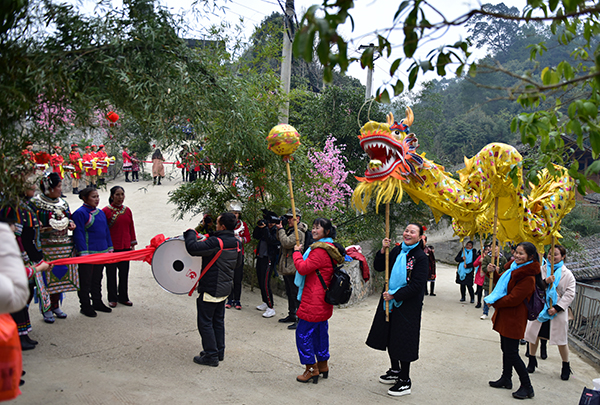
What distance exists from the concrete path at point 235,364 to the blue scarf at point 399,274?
952mm

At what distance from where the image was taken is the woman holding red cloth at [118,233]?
6.22 m

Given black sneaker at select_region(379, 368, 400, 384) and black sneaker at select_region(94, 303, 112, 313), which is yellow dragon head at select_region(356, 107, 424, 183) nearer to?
black sneaker at select_region(379, 368, 400, 384)

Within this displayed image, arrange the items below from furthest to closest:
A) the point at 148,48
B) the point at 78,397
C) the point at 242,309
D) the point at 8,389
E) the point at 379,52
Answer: the point at 242,309, the point at 148,48, the point at 78,397, the point at 379,52, the point at 8,389

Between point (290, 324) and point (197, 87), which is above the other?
point (197, 87)

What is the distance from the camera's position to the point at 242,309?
7.26 m

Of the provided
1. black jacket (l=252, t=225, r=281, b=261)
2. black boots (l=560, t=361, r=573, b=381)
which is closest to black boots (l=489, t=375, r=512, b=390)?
black boots (l=560, t=361, r=573, b=381)

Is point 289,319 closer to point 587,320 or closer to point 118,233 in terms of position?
point 118,233

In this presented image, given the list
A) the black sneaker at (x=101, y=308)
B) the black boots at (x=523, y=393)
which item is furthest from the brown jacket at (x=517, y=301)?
the black sneaker at (x=101, y=308)

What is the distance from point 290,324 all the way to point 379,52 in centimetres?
481

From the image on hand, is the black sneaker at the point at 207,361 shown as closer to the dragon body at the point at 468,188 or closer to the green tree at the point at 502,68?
the dragon body at the point at 468,188

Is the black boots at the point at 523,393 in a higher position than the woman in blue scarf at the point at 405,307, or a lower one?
lower

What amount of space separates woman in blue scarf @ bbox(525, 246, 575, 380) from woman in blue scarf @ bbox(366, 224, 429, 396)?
195 cm

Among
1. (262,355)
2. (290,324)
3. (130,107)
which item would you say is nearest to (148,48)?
(130,107)

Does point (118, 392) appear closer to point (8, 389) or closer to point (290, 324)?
point (8, 389)
